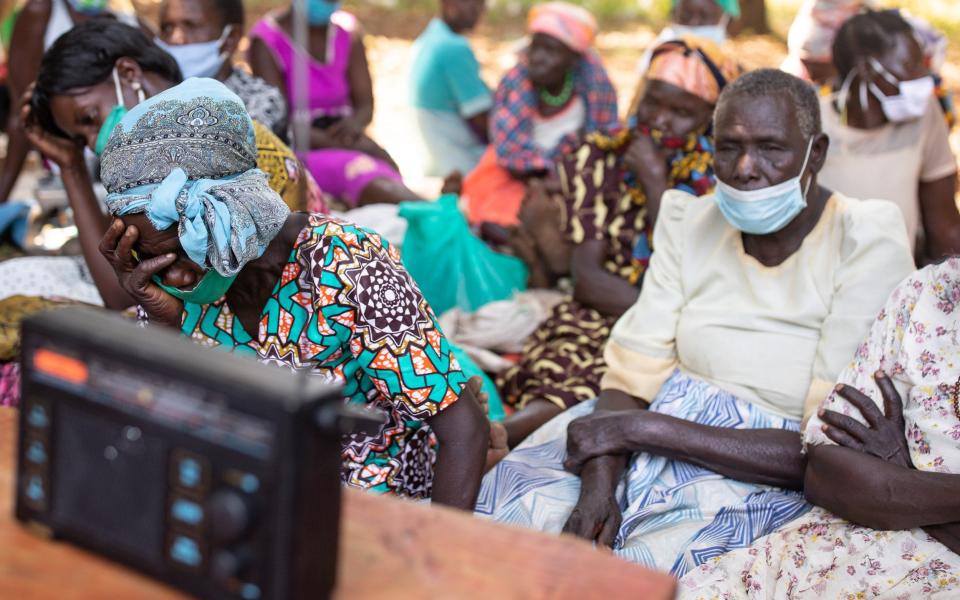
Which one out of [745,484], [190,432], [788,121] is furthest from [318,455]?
[788,121]

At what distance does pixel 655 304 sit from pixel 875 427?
818mm

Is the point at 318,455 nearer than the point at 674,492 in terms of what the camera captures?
Yes

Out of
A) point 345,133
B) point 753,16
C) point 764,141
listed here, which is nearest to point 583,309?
point 764,141

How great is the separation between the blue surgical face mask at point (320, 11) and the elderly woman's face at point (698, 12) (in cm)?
198

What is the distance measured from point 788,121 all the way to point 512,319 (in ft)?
5.11

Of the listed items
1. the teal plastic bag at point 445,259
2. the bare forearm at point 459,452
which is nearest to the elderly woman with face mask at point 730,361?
the bare forearm at point 459,452

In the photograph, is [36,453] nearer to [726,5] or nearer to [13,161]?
[13,161]

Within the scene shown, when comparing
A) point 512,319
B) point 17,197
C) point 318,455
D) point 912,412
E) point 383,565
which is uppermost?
point 318,455

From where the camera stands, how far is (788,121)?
2803 millimetres

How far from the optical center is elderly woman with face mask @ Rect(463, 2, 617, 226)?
17.2ft

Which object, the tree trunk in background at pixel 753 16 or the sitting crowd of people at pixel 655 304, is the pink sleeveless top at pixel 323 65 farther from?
the tree trunk in background at pixel 753 16

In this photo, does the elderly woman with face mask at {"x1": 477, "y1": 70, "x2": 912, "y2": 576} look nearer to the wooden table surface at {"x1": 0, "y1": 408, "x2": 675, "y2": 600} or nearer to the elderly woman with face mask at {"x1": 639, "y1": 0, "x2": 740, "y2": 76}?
the wooden table surface at {"x1": 0, "y1": 408, "x2": 675, "y2": 600}

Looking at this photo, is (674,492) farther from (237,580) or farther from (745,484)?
(237,580)

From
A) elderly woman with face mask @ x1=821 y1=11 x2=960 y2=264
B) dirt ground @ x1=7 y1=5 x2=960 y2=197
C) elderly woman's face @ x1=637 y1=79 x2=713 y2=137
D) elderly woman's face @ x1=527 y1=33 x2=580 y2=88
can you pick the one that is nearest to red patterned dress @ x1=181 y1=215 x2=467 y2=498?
elderly woman's face @ x1=637 y1=79 x2=713 y2=137
